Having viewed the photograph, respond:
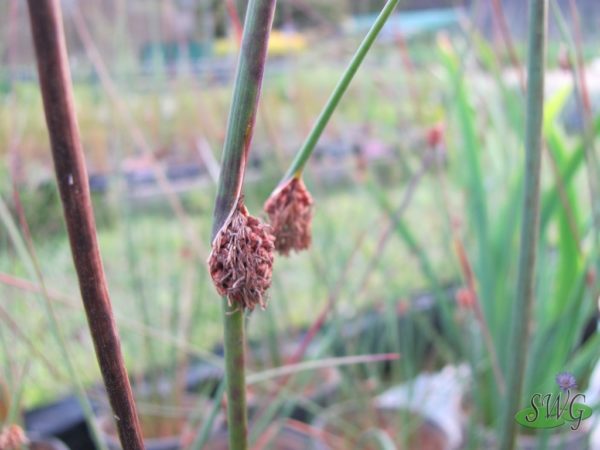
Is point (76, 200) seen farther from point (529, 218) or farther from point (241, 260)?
point (529, 218)

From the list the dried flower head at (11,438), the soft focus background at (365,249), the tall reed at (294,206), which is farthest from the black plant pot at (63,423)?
the tall reed at (294,206)

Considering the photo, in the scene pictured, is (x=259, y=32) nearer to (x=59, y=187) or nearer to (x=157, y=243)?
(x=59, y=187)

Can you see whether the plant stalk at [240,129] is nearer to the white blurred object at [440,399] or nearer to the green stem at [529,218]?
the green stem at [529,218]

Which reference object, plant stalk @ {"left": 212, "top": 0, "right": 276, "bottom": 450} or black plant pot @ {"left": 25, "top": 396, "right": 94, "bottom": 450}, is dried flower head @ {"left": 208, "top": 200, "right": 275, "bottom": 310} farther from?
black plant pot @ {"left": 25, "top": 396, "right": 94, "bottom": 450}

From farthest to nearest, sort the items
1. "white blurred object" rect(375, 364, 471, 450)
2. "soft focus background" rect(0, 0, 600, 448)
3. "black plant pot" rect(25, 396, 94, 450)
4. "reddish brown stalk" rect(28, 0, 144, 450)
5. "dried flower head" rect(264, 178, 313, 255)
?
"black plant pot" rect(25, 396, 94, 450) < "white blurred object" rect(375, 364, 471, 450) < "soft focus background" rect(0, 0, 600, 448) < "dried flower head" rect(264, 178, 313, 255) < "reddish brown stalk" rect(28, 0, 144, 450)

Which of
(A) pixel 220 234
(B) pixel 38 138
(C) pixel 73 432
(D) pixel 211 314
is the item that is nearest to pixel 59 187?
(A) pixel 220 234

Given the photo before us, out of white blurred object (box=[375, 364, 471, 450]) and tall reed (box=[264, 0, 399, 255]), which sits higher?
tall reed (box=[264, 0, 399, 255])

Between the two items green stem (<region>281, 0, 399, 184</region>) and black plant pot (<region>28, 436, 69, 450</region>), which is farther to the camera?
black plant pot (<region>28, 436, 69, 450</region>)

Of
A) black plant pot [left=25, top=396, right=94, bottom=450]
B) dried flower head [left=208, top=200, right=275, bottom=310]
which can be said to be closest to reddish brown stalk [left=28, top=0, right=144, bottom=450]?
dried flower head [left=208, top=200, right=275, bottom=310]
